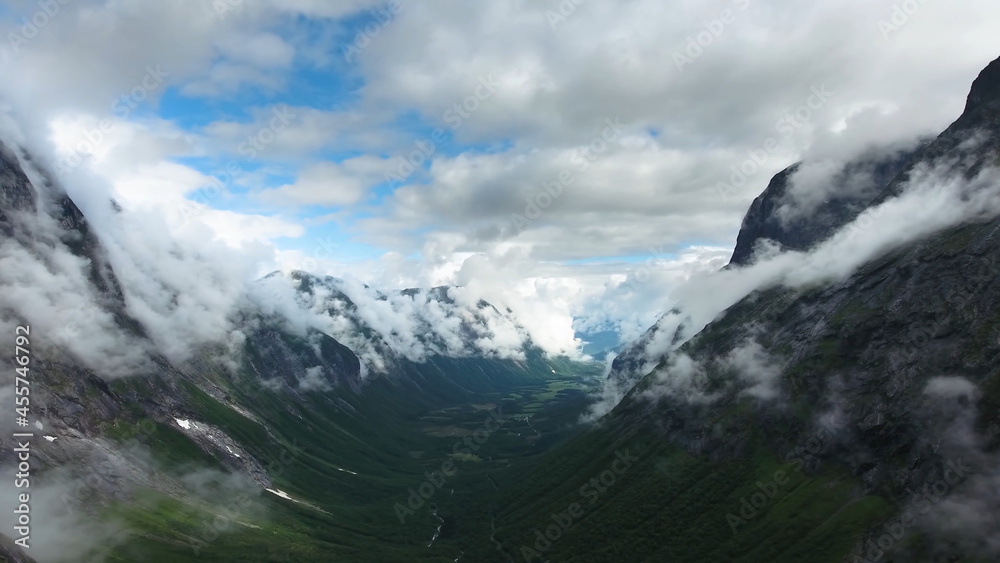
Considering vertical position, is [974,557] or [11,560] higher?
[11,560]
